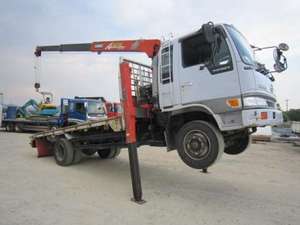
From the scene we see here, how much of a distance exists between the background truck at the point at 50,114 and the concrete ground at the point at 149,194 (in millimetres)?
6346

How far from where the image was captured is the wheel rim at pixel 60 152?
7.41 metres

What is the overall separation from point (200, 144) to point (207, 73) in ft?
3.82

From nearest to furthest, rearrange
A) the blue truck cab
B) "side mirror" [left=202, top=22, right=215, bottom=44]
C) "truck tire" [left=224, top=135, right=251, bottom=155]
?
"side mirror" [left=202, top=22, right=215, bottom=44] → "truck tire" [left=224, top=135, right=251, bottom=155] → the blue truck cab

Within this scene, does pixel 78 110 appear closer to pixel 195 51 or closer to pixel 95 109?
pixel 95 109

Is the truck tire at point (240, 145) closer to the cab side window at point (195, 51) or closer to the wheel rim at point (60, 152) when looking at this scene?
the cab side window at point (195, 51)

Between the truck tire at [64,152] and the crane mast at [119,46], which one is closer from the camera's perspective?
the crane mast at [119,46]

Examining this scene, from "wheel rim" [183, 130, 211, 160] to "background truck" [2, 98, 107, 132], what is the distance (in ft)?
34.7

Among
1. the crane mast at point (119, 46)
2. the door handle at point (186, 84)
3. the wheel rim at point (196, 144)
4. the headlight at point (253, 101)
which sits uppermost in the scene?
the crane mast at point (119, 46)

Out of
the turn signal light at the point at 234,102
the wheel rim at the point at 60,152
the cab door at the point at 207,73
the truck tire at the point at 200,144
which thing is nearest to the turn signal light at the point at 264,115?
the turn signal light at the point at 234,102

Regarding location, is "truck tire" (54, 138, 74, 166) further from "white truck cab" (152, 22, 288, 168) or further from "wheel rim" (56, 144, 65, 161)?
"white truck cab" (152, 22, 288, 168)

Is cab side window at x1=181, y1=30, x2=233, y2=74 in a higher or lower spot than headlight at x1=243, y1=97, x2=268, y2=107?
higher

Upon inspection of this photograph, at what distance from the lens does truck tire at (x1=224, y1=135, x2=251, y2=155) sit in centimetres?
507

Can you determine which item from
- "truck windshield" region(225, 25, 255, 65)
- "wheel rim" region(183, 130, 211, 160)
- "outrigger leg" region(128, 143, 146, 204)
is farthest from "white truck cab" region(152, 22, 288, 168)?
"outrigger leg" region(128, 143, 146, 204)

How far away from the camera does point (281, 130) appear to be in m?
17.8
